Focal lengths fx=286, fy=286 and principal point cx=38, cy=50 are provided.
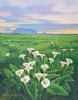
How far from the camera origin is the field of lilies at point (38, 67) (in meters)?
→ 1.81

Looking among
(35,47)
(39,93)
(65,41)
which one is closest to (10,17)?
(35,47)

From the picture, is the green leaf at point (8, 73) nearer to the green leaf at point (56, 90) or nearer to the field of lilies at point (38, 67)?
the field of lilies at point (38, 67)

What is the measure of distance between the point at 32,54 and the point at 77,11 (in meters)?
0.42

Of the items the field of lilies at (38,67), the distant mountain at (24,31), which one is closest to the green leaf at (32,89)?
the field of lilies at (38,67)

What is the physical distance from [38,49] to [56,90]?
0.98 feet

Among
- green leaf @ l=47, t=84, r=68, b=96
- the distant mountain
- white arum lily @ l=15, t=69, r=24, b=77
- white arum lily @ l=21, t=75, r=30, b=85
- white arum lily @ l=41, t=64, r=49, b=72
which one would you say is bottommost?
green leaf @ l=47, t=84, r=68, b=96

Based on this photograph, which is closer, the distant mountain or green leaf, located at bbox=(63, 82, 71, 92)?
green leaf, located at bbox=(63, 82, 71, 92)

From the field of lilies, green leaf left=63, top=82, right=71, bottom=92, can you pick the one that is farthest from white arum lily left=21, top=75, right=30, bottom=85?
green leaf left=63, top=82, right=71, bottom=92

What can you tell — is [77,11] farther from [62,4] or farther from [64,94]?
[64,94]

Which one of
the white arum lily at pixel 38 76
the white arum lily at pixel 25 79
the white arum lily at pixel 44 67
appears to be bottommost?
the white arum lily at pixel 25 79

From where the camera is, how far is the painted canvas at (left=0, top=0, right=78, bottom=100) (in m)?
1.82

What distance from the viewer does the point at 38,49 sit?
191 centimetres

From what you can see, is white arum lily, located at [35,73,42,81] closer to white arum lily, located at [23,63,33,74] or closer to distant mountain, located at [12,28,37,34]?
white arum lily, located at [23,63,33,74]

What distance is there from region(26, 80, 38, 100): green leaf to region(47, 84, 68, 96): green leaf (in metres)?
0.09
